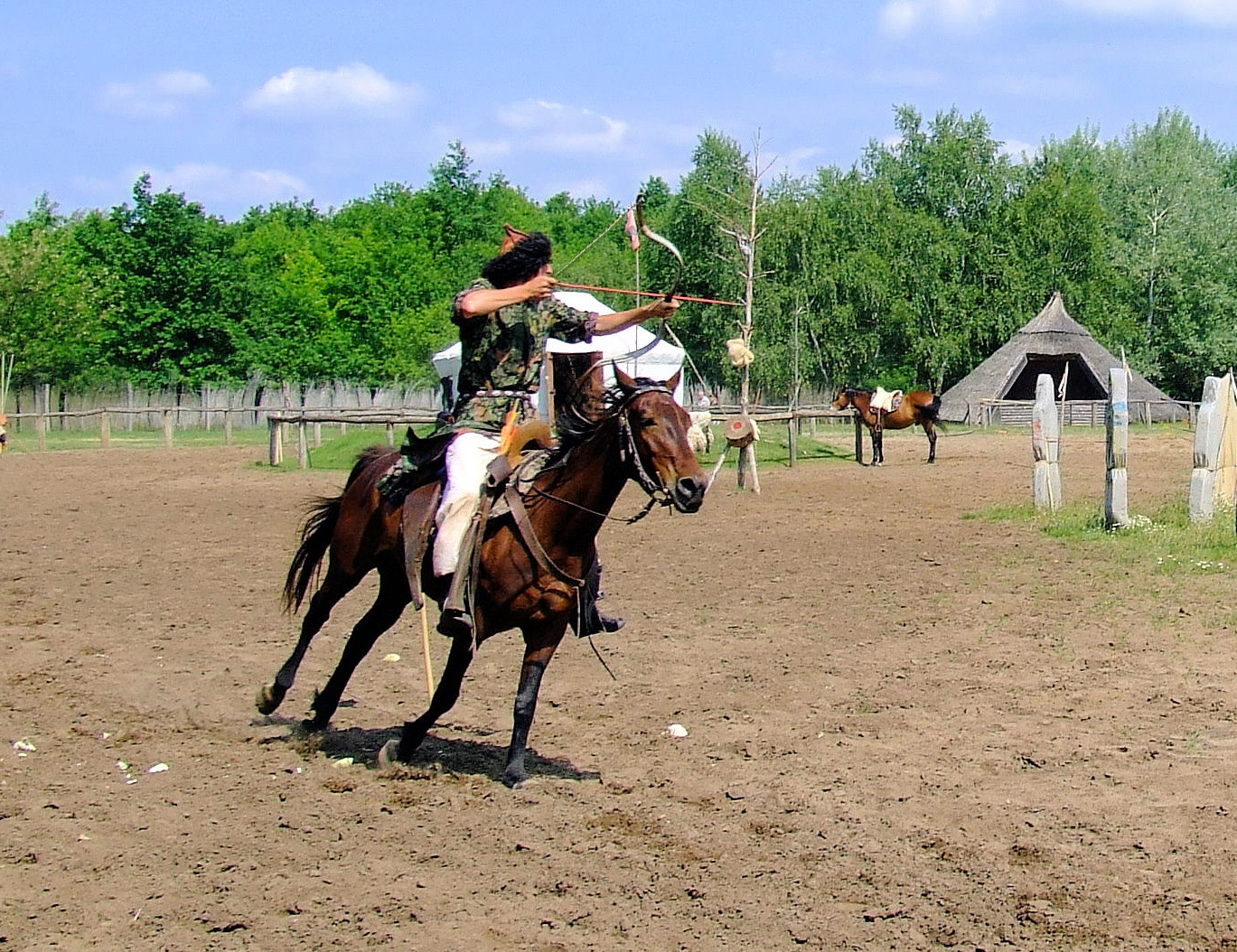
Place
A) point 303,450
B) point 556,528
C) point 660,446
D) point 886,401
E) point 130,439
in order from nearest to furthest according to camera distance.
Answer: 1. point 660,446
2. point 556,528
3. point 303,450
4. point 886,401
5. point 130,439

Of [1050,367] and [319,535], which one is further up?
[1050,367]

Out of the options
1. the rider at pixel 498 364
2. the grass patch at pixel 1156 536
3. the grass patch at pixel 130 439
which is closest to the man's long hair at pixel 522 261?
the rider at pixel 498 364

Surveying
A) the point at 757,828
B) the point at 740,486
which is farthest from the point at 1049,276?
the point at 757,828

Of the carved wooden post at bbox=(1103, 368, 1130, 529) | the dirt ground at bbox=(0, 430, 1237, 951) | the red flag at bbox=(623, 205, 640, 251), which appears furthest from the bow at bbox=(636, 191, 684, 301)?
the carved wooden post at bbox=(1103, 368, 1130, 529)

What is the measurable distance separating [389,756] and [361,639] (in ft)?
2.80

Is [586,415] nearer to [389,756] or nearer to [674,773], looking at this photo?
[674,773]

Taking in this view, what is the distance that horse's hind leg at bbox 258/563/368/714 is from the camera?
274 inches

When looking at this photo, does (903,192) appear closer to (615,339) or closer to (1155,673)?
(615,339)

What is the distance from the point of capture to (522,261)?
20.5ft

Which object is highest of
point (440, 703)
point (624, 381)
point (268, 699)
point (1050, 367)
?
point (1050, 367)

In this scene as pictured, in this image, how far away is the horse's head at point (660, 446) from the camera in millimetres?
5484

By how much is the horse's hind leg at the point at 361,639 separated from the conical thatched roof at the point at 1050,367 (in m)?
A: 40.8

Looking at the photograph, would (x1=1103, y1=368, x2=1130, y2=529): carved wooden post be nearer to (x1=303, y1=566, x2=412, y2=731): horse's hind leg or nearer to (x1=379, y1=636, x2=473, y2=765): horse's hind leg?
(x1=303, y1=566, x2=412, y2=731): horse's hind leg

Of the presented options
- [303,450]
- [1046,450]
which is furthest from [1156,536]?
[303,450]
